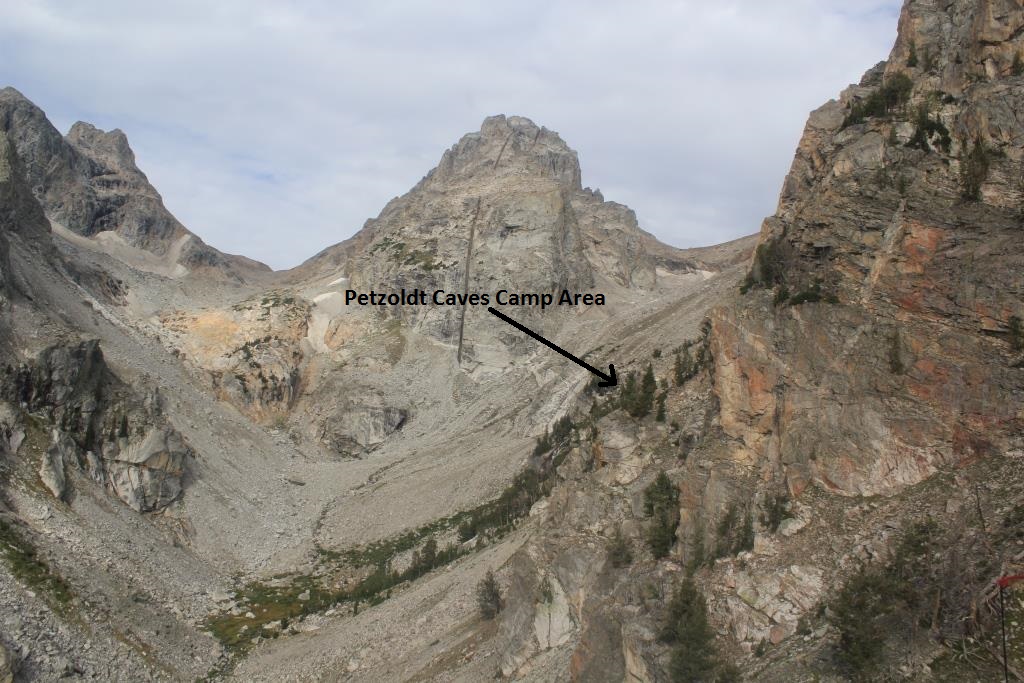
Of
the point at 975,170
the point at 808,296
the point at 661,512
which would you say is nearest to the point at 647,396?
the point at 661,512

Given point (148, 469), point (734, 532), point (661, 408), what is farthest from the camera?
point (148, 469)

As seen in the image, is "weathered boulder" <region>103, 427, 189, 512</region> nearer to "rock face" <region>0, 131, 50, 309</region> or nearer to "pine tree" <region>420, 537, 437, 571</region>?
"pine tree" <region>420, 537, 437, 571</region>

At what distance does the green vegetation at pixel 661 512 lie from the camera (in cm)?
3069

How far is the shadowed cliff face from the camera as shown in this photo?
26953 mm

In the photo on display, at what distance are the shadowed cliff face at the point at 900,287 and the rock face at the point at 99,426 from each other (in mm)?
45844

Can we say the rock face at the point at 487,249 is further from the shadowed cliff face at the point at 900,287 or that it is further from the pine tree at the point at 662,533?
the pine tree at the point at 662,533

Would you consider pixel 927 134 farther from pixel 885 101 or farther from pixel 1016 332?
pixel 1016 332

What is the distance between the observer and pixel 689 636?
2584 cm

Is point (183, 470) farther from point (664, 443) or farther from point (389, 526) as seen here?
point (664, 443)

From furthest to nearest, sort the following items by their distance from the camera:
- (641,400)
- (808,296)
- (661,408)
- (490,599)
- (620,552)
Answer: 1. (490,599)
2. (641,400)
3. (661,408)
4. (808,296)
5. (620,552)

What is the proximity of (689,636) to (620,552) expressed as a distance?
19.4 ft

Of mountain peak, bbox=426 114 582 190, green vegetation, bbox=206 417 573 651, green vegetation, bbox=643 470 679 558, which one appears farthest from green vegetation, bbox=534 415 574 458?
mountain peak, bbox=426 114 582 190

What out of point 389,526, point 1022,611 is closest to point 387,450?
point 389,526

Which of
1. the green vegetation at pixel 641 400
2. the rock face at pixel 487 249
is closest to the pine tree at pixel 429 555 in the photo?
the green vegetation at pixel 641 400
